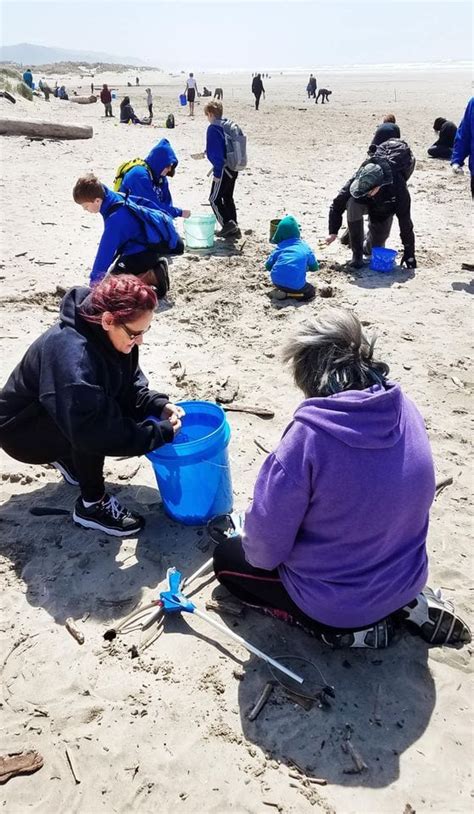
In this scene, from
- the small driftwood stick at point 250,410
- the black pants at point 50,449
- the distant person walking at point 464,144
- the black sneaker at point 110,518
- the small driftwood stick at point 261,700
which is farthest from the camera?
the distant person walking at point 464,144

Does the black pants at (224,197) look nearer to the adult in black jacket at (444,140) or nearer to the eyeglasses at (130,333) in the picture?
the eyeglasses at (130,333)

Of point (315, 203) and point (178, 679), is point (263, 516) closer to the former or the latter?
point (178, 679)

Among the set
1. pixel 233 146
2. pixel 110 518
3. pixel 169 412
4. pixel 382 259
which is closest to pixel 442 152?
pixel 233 146

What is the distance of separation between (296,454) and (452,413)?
2.70 m

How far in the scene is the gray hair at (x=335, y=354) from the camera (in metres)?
2.04

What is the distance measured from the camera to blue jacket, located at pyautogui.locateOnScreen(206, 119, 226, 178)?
7.89m

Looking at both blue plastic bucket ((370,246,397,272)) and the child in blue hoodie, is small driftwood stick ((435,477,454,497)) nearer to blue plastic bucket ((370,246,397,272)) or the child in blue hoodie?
the child in blue hoodie

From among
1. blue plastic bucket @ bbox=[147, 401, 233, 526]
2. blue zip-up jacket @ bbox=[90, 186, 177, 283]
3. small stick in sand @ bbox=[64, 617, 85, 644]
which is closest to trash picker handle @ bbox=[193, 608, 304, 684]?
small stick in sand @ bbox=[64, 617, 85, 644]

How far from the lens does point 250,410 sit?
4.35 m

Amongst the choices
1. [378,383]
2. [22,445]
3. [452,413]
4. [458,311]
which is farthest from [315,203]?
Answer: [378,383]

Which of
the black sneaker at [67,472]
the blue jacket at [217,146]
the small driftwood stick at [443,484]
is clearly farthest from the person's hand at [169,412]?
the blue jacket at [217,146]

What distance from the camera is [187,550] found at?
3170 mm

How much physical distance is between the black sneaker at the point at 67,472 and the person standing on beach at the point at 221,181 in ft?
16.9

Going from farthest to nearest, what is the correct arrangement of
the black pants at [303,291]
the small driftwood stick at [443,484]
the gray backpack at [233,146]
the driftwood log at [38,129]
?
the driftwood log at [38,129] → the gray backpack at [233,146] → the black pants at [303,291] → the small driftwood stick at [443,484]
